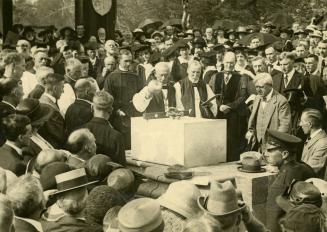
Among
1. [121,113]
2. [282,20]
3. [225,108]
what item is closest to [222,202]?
[225,108]

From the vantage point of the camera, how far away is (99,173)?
5.19 m

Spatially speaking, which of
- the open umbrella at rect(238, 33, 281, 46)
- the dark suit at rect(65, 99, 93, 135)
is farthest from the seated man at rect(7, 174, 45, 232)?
the open umbrella at rect(238, 33, 281, 46)

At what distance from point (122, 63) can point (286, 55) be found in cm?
305

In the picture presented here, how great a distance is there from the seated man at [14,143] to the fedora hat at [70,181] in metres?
1.03

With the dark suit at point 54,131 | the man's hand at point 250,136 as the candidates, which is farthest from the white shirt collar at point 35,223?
the man's hand at point 250,136

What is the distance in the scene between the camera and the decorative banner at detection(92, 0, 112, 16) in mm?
16672

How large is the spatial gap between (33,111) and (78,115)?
1406 millimetres

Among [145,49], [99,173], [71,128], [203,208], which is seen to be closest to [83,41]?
[145,49]

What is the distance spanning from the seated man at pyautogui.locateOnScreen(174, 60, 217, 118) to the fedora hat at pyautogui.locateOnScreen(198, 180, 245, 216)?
529 cm

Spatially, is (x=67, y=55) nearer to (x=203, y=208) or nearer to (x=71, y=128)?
(x=71, y=128)

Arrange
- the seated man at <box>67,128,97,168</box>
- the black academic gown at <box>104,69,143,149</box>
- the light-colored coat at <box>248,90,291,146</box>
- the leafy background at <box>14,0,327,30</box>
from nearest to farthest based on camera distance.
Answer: the seated man at <box>67,128,97,168</box> < the light-colored coat at <box>248,90,291,146</box> < the black academic gown at <box>104,69,143,149</box> < the leafy background at <box>14,0,327,30</box>

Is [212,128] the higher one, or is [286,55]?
[286,55]

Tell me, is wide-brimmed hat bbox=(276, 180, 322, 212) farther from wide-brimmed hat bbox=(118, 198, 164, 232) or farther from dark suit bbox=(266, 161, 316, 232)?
wide-brimmed hat bbox=(118, 198, 164, 232)

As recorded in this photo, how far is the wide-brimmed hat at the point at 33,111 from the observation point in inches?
242
